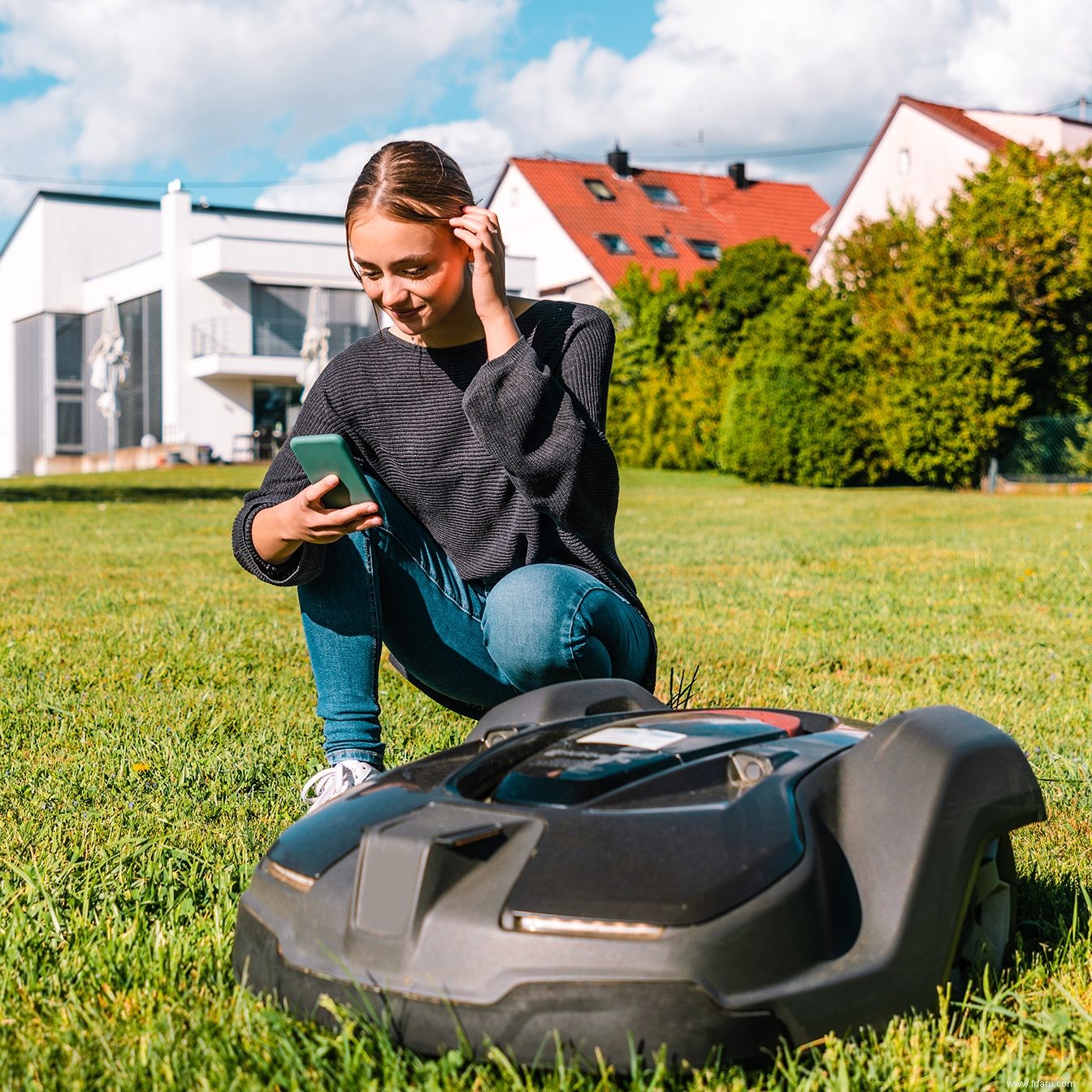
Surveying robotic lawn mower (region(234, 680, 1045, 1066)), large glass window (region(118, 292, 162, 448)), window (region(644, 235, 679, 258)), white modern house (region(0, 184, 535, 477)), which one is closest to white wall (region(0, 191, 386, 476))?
white modern house (region(0, 184, 535, 477))

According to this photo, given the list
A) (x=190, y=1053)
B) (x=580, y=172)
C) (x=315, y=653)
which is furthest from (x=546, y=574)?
(x=580, y=172)

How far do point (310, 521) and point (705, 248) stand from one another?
37.0m

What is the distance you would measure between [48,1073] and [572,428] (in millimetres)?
1289

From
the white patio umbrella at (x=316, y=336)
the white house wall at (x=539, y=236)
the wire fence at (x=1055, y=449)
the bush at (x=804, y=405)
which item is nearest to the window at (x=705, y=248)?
the white house wall at (x=539, y=236)

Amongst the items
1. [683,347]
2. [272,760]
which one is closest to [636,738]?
[272,760]

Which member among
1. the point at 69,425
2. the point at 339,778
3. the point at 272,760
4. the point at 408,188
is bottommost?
the point at 272,760

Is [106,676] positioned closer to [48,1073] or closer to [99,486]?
[48,1073]

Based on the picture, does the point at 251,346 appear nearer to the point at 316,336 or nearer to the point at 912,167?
the point at 316,336

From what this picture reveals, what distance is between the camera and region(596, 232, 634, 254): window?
35.8m

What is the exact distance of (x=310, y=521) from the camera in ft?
7.28

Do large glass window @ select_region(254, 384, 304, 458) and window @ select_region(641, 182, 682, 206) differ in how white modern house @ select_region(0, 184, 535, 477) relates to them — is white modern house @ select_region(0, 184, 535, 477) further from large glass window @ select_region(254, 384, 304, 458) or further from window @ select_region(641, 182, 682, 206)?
window @ select_region(641, 182, 682, 206)

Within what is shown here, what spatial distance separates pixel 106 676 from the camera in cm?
399

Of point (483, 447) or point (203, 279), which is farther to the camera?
point (203, 279)

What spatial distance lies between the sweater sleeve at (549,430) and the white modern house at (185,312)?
31507 mm
